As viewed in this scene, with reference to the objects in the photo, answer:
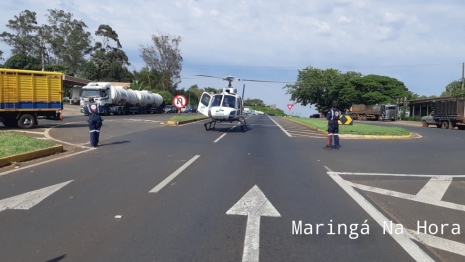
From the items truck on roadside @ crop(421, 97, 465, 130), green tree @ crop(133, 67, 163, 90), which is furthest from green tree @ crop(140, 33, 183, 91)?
truck on roadside @ crop(421, 97, 465, 130)

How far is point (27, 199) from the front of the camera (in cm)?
795

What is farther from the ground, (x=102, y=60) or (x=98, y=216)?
(x=102, y=60)

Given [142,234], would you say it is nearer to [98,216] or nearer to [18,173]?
[98,216]

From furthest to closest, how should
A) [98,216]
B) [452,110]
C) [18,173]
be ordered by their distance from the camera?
[452,110] → [18,173] → [98,216]

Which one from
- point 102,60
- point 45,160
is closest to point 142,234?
point 45,160

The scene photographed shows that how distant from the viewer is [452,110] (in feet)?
120

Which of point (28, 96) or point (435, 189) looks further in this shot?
point (28, 96)

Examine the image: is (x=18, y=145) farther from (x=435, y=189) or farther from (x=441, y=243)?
(x=441, y=243)

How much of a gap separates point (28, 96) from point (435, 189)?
20.0 metres

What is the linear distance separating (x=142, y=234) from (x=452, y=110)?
118 feet

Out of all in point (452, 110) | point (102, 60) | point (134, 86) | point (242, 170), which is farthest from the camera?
point (102, 60)

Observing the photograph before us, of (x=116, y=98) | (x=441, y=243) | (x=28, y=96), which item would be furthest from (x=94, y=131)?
(x=116, y=98)

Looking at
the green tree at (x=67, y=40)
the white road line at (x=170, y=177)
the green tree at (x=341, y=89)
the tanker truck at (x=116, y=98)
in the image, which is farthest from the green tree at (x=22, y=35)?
the white road line at (x=170, y=177)

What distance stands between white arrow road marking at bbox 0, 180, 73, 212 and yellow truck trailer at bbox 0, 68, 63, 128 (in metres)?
15.4
